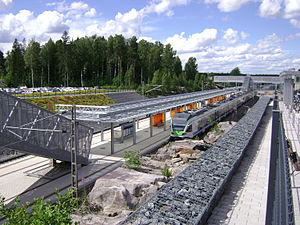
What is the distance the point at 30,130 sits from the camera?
16656mm

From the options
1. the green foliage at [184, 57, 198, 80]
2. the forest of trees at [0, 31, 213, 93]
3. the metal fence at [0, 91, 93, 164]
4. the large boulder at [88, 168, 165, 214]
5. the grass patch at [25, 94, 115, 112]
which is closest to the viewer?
the large boulder at [88, 168, 165, 214]

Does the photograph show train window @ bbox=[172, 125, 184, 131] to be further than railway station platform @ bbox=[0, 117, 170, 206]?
Yes

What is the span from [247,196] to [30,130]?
11.7 metres

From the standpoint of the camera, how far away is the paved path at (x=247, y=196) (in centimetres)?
1358

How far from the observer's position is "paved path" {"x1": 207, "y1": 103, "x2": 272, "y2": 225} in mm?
13583

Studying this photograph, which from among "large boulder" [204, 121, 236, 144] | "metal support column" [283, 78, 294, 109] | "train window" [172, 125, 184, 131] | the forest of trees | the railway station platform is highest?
the forest of trees

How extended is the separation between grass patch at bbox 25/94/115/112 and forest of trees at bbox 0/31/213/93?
22.8 m

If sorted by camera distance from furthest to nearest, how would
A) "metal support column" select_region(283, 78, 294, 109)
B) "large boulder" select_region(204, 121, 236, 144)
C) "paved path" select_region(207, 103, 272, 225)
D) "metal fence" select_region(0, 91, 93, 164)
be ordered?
"metal support column" select_region(283, 78, 294, 109), "large boulder" select_region(204, 121, 236, 144), "metal fence" select_region(0, 91, 93, 164), "paved path" select_region(207, 103, 272, 225)

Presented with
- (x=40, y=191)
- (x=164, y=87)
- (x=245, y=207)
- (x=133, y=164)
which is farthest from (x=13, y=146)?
(x=164, y=87)

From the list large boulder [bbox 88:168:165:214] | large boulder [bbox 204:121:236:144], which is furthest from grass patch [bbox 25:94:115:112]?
large boulder [bbox 88:168:165:214]

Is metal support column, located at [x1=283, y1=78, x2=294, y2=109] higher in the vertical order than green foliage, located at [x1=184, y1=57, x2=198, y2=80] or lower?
lower

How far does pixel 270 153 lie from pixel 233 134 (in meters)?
3.36

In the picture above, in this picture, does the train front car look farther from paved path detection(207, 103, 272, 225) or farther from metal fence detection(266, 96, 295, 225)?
metal fence detection(266, 96, 295, 225)

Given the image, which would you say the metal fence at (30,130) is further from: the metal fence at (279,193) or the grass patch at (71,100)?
the grass patch at (71,100)
